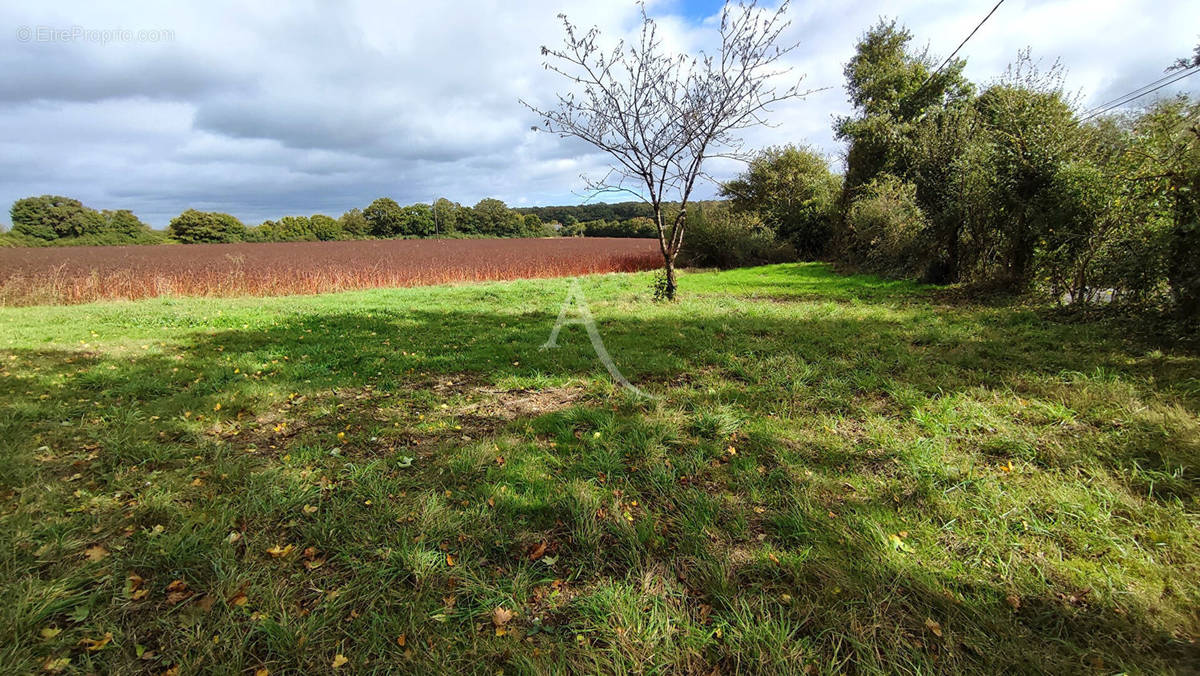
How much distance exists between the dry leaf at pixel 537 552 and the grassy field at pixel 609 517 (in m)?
0.03

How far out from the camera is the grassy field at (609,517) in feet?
5.24

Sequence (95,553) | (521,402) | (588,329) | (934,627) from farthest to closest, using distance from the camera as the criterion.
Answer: (588,329) < (521,402) < (95,553) < (934,627)

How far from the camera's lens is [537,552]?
6.82ft

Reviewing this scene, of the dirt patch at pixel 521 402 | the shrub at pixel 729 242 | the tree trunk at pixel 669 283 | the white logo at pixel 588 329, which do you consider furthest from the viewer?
the shrub at pixel 729 242

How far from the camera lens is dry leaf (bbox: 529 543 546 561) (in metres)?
2.06

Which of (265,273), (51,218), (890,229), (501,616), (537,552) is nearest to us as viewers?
(501,616)

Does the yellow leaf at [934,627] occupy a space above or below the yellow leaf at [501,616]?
above

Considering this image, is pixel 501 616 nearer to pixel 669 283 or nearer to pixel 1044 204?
pixel 669 283

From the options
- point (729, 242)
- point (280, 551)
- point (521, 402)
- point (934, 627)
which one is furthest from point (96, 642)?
point (729, 242)

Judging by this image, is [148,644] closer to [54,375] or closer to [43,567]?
[43,567]

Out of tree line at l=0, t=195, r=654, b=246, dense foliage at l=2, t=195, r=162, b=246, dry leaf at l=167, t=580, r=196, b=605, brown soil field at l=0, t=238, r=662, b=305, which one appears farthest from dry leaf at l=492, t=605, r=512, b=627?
dense foliage at l=2, t=195, r=162, b=246

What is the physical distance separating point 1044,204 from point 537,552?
372 inches

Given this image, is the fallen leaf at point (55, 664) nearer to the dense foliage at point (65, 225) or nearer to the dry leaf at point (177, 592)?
the dry leaf at point (177, 592)

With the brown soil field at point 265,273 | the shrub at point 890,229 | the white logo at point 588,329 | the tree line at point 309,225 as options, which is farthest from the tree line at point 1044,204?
the tree line at point 309,225
